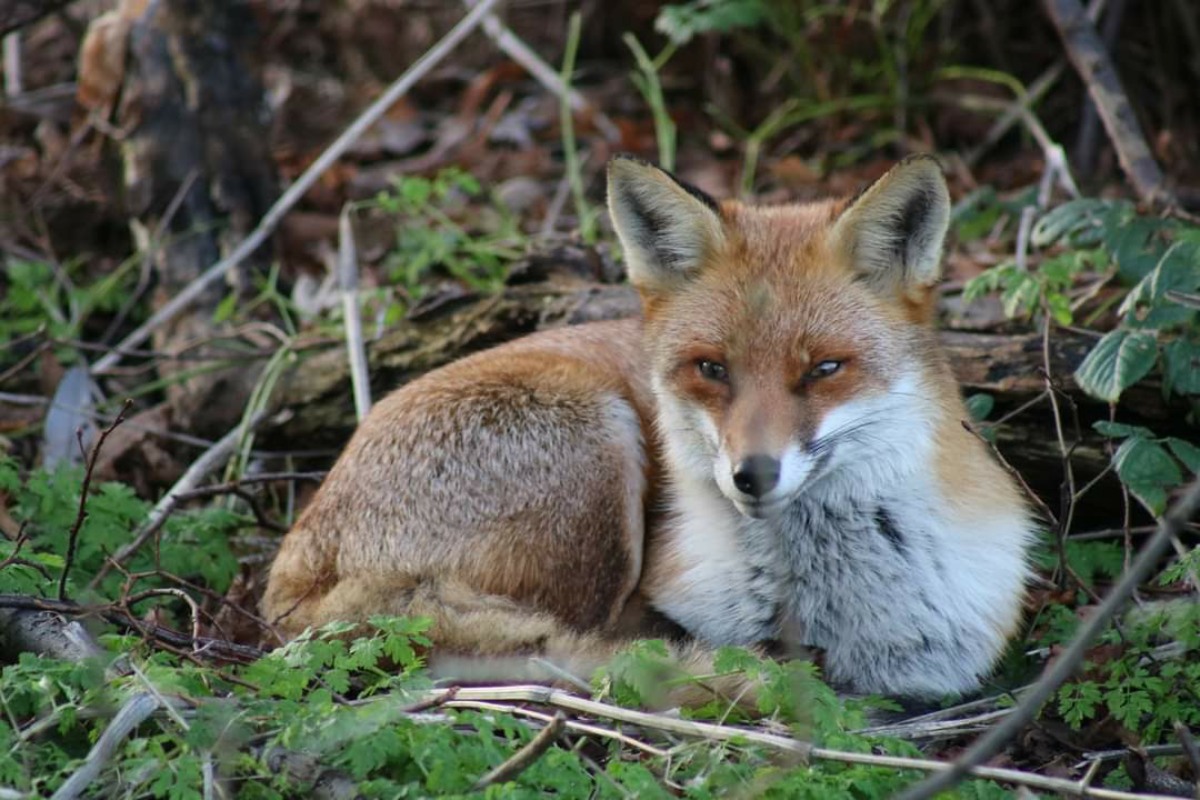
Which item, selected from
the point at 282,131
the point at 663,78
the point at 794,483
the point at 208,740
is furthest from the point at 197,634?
the point at 663,78

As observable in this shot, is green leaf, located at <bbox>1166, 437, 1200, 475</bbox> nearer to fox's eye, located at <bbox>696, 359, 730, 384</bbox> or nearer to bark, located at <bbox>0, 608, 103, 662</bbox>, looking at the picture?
fox's eye, located at <bbox>696, 359, 730, 384</bbox>

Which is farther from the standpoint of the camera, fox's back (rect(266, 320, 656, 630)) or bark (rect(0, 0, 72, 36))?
bark (rect(0, 0, 72, 36))

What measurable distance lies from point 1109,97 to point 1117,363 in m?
2.10

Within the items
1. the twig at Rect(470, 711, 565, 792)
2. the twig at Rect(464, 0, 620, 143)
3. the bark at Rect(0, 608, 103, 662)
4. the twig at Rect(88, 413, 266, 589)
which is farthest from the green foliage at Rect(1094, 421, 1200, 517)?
the twig at Rect(464, 0, 620, 143)

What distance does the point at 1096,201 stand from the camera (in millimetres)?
4996

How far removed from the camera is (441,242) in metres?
6.73

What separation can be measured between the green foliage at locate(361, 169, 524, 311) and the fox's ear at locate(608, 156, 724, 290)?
2.07 metres

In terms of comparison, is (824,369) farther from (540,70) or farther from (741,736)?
(540,70)

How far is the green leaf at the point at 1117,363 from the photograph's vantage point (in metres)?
4.21

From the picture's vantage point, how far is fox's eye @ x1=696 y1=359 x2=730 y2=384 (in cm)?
385

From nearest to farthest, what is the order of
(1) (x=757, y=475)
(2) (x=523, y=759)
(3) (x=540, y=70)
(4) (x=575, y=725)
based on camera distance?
(2) (x=523, y=759) → (4) (x=575, y=725) → (1) (x=757, y=475) → (3) (x=540, y=70)

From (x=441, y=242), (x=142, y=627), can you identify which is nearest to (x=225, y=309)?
(x=441, y=242)

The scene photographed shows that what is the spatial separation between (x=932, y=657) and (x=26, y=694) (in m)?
2.70

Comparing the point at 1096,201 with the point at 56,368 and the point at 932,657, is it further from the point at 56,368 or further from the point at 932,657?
the point at 56,368
